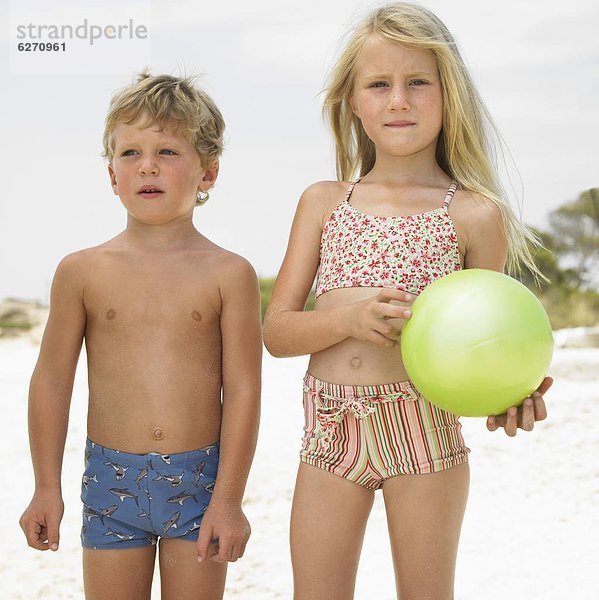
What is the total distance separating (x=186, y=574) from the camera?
10.2ft

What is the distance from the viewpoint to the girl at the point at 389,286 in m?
2.97

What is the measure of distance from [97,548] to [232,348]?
79cm

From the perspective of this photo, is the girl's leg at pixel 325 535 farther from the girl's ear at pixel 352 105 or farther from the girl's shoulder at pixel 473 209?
the girl's ear at pixel 352 105

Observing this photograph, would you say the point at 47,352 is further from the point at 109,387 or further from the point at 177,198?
the point at 177,198

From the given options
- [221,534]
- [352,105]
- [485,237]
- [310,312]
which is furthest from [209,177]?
[221,534]

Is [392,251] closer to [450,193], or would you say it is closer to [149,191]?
[450,193]

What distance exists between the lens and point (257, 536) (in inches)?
246

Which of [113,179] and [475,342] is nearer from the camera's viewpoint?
[475,342]

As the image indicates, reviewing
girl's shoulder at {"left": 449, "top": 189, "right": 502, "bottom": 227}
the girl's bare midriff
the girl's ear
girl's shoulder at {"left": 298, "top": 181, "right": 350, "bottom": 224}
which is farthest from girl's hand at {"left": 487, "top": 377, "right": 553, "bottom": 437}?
the girl's ear

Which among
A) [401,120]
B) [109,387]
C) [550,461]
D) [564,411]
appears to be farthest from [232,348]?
[564,411]

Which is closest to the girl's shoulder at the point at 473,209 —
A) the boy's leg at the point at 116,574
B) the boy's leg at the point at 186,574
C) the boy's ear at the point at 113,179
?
the boy's ear at the point at 113,179

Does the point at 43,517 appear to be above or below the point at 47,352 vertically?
below

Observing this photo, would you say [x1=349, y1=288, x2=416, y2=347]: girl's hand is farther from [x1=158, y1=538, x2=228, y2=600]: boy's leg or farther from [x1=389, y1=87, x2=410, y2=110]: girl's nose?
[x1=158, y1=538, x2=228, y2=600]: boy's leg

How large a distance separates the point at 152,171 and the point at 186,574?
1.32m
